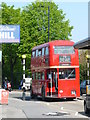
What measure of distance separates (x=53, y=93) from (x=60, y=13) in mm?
29355

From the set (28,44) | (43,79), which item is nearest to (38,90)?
(43,79)

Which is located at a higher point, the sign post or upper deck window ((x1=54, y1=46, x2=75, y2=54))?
the sign post

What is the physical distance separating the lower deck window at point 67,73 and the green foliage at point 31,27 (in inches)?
948

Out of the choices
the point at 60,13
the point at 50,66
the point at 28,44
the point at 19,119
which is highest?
the point at 60,13

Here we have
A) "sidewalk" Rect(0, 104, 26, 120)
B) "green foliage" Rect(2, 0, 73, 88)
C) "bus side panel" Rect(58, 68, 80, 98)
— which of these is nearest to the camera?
"sidewalk" Rect(0, 104, 26, 120)

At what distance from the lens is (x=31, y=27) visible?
5291cm

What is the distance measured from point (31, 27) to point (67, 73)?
26893 mm

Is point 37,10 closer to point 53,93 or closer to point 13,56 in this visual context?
point 13,56

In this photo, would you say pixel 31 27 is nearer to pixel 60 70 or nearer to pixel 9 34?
pixel 9 34

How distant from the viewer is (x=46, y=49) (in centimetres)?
2767

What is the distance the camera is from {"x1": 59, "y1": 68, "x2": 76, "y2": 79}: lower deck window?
2670 cm

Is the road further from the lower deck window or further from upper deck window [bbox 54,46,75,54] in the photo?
upper deck window [bbox 54,46,75,54]

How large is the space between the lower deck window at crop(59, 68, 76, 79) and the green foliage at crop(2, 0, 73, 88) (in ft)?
79.0

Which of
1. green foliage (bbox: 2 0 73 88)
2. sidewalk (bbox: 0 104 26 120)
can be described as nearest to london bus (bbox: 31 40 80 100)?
sidewalk (bbox: 0 104 26 120)
